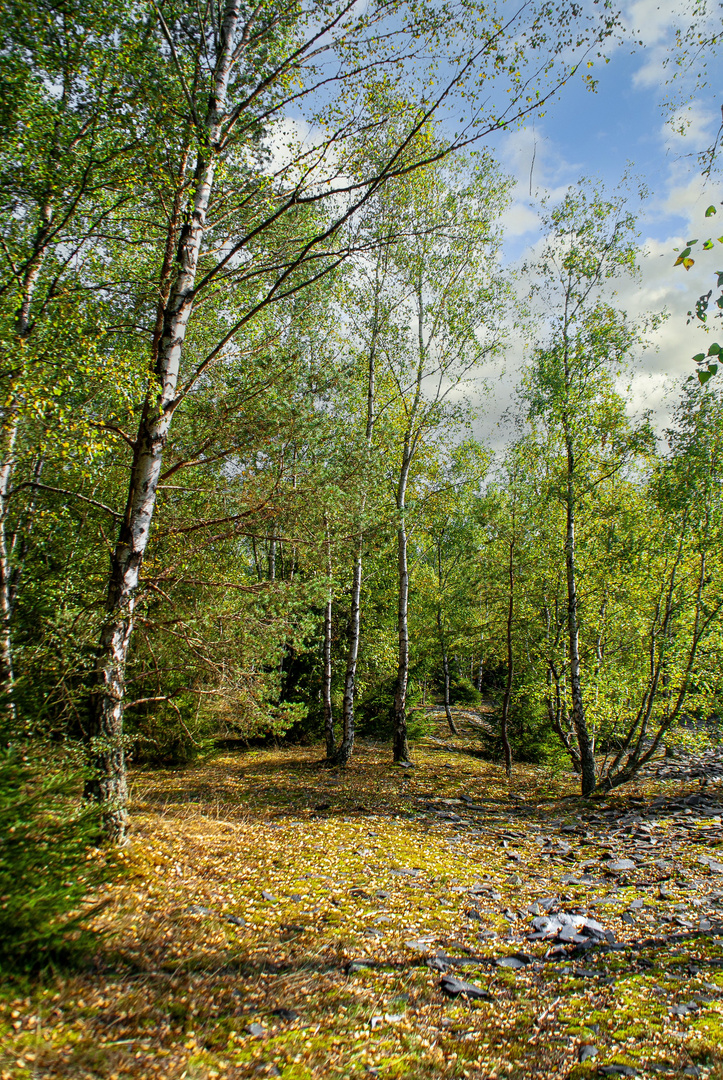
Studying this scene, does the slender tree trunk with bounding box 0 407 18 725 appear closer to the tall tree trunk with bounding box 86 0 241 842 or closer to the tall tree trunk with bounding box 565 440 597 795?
the tall tree trunk with bounding box 86 0 241 842

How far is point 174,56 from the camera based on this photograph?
5.98 metres

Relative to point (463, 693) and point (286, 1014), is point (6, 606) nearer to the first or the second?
point (286, 1014)

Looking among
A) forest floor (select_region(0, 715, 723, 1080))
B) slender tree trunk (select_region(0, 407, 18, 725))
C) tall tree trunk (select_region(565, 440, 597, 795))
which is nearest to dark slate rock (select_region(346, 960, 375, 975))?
forest floor (select_region(0, 715, 723, 1080))

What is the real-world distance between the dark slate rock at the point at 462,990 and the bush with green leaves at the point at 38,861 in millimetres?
3085

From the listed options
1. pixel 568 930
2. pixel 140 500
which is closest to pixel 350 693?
pixel 568 930

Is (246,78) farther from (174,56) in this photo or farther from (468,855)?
(468,855)

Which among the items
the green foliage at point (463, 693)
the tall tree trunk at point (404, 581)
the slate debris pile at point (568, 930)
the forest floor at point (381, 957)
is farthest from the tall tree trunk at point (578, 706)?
the green foliage at point (463, 693)

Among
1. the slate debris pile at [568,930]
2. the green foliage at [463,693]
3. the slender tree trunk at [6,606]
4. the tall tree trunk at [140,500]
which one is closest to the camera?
the slender tree trunk at [6,606]

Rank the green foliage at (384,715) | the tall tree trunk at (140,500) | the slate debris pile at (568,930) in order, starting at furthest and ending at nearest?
A: the green foliage at (384,715)
the tall tree trunk at (140,500)
the slate debris pile at (568,930)

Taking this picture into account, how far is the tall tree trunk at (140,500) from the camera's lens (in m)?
5.87

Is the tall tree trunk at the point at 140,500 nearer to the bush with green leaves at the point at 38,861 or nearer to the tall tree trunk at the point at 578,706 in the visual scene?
the bush with green leaves at the point at 38,861

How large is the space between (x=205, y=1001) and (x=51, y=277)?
11.7m

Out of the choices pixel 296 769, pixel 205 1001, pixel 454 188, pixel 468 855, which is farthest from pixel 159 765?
pixel 454 188

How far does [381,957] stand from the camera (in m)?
4.97
